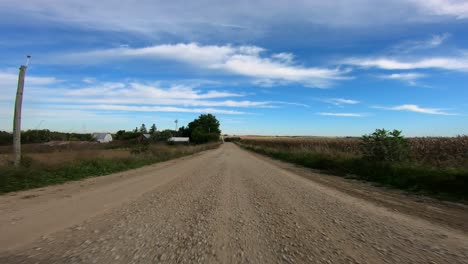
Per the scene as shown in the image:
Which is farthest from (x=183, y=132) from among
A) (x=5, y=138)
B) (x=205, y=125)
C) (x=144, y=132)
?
(x=5, y=138)

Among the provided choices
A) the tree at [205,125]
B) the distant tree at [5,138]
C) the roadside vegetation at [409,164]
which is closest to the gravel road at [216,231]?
the roadside vegetation at [409,164]

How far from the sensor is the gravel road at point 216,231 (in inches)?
156

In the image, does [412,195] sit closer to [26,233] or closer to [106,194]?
[106,194]

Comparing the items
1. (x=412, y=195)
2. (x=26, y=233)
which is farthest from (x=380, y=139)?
(x=26, y=233)

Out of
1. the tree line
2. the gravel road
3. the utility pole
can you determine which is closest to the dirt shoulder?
the gravel road

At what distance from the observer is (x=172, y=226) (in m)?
5.37

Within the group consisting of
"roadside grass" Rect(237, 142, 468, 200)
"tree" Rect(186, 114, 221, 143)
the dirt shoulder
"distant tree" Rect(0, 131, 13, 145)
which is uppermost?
"tree" Rect(186, 114, 221, 143)

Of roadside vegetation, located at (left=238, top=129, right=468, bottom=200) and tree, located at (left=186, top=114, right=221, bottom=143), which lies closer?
roadside vegetation, located at (left=238, top=129, right=468, bottom=200)

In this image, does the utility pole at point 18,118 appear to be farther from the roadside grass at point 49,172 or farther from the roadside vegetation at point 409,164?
the roadside vegetation at point 409,164

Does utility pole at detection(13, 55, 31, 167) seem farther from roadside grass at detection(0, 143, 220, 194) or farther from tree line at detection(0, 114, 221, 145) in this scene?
tree line at detection(0, 114, 221, 145)

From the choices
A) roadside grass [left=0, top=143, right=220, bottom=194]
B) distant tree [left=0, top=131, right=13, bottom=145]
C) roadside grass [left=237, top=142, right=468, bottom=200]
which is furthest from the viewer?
distant tree [left=0, top=131, right=13, bottom=145]

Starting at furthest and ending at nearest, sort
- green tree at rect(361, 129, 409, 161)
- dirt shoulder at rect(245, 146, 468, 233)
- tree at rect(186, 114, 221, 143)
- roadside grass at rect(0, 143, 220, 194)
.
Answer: tree at rect(186, 114, 221, 143), green tree at rect(361, 129, 409, 161), roadside grass at rect(0, 143, 220, 194), dirt shoulder at rect(245, 146, 468, 233)

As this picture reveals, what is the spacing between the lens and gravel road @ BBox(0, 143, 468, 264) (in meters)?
3.97

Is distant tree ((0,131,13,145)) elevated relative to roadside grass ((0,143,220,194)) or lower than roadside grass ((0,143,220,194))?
elevated
